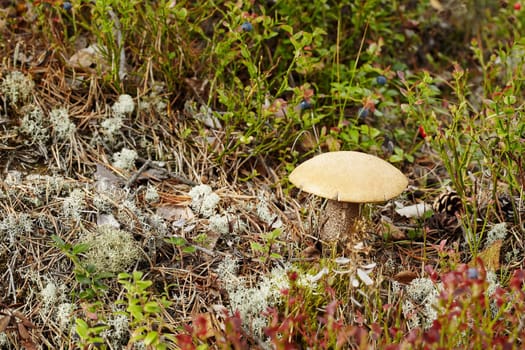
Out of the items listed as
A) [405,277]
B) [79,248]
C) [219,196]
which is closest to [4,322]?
[79,248]

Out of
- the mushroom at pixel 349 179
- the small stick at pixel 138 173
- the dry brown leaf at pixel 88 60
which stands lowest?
the small stick at pixel 138 173

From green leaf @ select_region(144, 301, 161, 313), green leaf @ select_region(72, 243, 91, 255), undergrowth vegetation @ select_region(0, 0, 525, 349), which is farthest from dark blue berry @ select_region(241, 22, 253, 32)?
green leaf @ select_region(144, 301, 161, 313)

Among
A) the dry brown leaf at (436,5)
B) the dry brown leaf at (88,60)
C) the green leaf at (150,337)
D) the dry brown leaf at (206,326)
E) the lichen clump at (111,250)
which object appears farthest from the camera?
the dry brown leaf at (436,5)

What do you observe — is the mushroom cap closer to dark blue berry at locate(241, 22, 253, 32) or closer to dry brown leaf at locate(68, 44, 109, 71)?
dark blue berry at locate(241, 22, 253, 32)

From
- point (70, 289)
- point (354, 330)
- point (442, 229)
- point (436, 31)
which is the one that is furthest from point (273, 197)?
point (436, 31)

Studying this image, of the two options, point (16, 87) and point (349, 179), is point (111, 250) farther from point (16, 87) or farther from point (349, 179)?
point (16, 87)

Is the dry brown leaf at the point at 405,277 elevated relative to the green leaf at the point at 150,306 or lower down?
lower down

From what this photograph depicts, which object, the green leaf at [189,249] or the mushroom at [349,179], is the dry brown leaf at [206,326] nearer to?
the green leaf at [189,249]

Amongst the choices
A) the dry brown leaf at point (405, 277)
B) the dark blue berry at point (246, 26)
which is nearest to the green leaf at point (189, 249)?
the dry brown leaf at point (405, 277)
